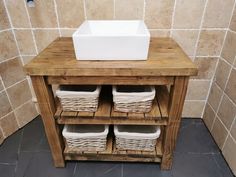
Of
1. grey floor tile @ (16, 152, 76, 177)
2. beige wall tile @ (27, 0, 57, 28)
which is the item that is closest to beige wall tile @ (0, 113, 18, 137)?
grey floor tile @ (16, 152, 76, 177)

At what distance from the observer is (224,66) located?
3.95 ft

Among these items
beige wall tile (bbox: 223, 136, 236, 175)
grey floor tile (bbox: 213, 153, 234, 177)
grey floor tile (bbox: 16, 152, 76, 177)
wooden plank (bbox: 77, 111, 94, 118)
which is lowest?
grey floor tile (bbox: 213, 153, 234, 177)

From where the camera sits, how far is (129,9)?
44.8 inches

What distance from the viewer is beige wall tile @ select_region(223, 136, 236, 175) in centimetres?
109

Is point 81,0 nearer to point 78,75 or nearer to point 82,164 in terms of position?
point 78,75

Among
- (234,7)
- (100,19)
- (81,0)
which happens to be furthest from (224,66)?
(81,0)

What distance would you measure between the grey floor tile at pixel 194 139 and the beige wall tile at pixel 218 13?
730 millimetres

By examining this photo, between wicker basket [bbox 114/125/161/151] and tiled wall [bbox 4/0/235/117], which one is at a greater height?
tiled wall [bbox 4/0/235/117]

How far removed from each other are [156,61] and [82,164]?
784 mm

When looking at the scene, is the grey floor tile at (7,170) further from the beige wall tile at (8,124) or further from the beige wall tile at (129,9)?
the beige wall tile at (129,9)

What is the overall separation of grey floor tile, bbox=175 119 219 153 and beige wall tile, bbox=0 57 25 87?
1.20 metres

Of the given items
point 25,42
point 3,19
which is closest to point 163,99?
point 25,42

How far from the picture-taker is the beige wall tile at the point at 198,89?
4.46ft

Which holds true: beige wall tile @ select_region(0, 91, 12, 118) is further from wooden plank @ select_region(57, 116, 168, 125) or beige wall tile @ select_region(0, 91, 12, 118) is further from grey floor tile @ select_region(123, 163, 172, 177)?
grey floor tile @ select_region(123, 163, 172, 177)
